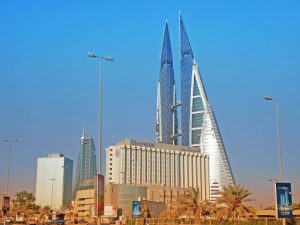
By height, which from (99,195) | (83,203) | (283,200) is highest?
(99,195)

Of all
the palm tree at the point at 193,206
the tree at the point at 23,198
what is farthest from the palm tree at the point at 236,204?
the tree at the point at 23,198

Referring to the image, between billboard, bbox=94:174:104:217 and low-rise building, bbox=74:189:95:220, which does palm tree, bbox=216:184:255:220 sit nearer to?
billboard, bbox=94:174:104:217

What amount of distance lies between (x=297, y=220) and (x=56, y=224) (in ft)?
168

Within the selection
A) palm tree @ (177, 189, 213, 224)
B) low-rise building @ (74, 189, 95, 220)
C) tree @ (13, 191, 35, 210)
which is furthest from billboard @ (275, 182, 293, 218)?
low-rise building @ (74, 189, 95, 220)

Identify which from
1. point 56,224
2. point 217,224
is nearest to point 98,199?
point 217,224

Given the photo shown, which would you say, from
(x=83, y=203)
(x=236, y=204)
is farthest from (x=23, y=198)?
(x=236, y=204)

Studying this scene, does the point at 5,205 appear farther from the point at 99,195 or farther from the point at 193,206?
the point at 193,206

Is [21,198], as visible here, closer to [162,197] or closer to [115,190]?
[115,190]

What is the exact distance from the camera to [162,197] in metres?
177

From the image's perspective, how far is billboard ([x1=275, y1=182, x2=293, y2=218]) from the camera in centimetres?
3659

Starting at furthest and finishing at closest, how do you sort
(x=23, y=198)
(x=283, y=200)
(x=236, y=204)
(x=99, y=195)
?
(x=23, y=198) → (x=236, y=204) → (x=99, y=195) → (x=283, y=200)

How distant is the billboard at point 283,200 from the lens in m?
36.6

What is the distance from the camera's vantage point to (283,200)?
3694 cm

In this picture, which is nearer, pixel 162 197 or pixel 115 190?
pixel 115 190
